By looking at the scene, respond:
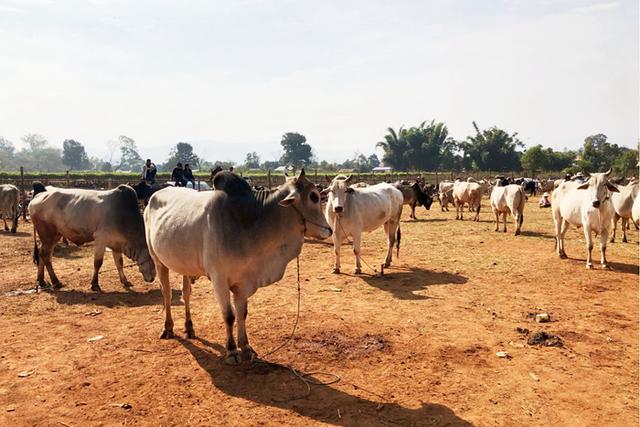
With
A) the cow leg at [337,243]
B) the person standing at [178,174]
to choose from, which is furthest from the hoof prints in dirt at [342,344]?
the person standing at [178,174]

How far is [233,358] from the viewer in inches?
217

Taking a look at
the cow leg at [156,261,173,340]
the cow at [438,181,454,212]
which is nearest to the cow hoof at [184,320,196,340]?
the cow leg at [156,261,173,340]

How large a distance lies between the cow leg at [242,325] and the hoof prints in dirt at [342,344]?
31.1 inches

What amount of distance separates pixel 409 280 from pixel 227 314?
5505 millimetres

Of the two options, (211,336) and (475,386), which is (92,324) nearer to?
(211,336)

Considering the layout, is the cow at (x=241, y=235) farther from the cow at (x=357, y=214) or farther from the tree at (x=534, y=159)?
the tree at (x=534, y=159)

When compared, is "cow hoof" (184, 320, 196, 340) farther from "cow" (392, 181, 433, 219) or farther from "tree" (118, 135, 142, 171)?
"tree" (118, 135, 142, 171)

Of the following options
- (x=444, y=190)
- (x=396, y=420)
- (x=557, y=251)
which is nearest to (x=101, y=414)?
(x=396, y=420)

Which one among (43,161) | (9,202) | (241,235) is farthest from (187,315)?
(43,161)

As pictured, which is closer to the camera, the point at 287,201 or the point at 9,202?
the point at 287,201

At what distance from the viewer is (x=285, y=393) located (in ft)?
15.9

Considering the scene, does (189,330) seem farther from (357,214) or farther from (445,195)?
(445,195)

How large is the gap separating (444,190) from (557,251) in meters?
15.7

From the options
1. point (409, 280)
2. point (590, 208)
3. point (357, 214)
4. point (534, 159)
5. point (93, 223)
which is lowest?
point (409, 280)
